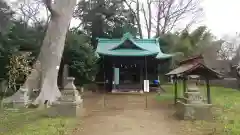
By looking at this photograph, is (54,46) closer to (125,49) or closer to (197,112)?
(197,112)

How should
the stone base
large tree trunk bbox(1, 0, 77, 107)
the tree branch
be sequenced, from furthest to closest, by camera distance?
large tree trunk bbox(1, 0, 77, 107), the tree branch, the stone base

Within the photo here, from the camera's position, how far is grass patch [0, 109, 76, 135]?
7.33m

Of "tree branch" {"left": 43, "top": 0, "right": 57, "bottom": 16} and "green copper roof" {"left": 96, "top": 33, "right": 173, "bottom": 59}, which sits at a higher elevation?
"tree branch" {"left": 43, "top": 0, "right": 57, "bottom": 16}

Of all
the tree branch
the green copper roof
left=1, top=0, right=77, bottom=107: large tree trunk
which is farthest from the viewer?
the green copper roof

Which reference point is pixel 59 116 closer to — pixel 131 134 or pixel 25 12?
pixel 131 134

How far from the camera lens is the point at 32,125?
27.6 ft

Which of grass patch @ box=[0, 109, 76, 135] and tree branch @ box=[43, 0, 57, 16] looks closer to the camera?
grass patch @ box=[0, 109, 76, 135]

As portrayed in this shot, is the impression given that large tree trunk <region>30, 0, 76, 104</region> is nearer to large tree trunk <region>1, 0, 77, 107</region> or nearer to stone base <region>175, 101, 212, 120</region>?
large tree trunk <region>1, 0, 77, 107</region>

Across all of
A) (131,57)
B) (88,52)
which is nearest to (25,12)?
(88,52)

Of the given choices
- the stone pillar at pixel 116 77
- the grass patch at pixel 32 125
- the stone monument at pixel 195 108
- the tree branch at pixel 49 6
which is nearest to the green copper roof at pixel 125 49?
the stone pillar at pixel 116 77

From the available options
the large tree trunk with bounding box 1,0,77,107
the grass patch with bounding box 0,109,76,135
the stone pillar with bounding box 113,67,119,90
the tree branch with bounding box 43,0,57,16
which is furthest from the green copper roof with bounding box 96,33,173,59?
the grass patch with bounding box 0,109,76,135

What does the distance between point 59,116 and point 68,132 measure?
289cm

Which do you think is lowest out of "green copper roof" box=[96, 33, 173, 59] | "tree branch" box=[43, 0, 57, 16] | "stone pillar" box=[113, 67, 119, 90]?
"stone pillar" box=[113, 67, 119, 90]

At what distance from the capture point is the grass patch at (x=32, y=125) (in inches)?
289
